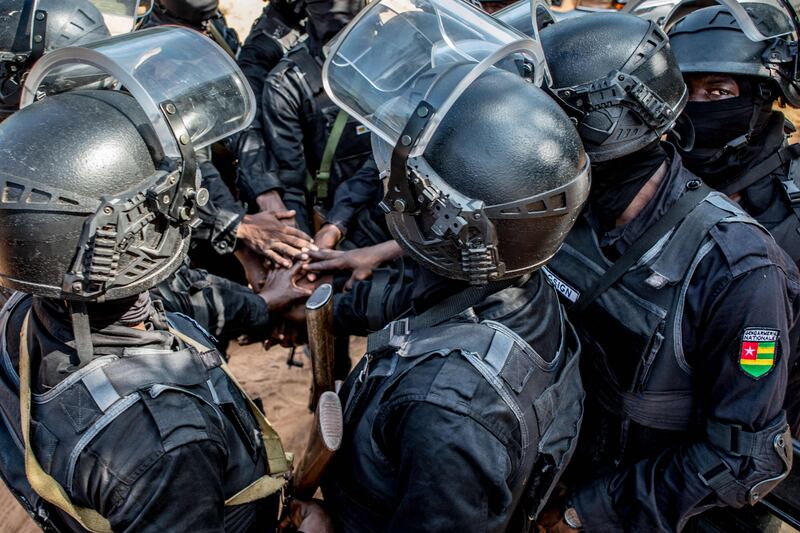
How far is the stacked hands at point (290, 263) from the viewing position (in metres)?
3.47

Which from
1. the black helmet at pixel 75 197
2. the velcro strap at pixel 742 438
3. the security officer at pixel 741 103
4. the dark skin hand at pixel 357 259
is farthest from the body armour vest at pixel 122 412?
the security officer at pixel 741 103

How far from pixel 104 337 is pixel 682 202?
2177mm

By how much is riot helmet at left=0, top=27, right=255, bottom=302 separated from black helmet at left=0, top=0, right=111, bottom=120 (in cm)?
120

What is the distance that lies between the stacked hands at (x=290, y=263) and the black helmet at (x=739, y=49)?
1925mm

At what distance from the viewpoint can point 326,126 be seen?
4.16 metres

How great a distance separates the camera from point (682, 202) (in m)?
2.41

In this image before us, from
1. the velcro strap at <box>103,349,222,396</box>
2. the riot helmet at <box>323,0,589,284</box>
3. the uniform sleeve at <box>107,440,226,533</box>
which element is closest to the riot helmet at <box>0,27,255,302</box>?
the velcro strap at <box>103,349,222,396</box>

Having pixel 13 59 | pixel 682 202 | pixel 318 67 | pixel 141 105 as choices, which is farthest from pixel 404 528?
pixel 318 67

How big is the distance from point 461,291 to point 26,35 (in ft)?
8.45

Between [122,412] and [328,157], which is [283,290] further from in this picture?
[122,412]

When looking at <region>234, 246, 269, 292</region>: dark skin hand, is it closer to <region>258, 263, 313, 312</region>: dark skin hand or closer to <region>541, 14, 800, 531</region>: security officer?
<region>258, 263, 313, 312</region>: dark skin hand

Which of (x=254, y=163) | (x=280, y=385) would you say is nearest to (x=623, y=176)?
(x=254, y=163)

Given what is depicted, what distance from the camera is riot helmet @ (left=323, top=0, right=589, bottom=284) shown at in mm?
1778

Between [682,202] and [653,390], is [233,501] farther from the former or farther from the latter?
[682,202]
